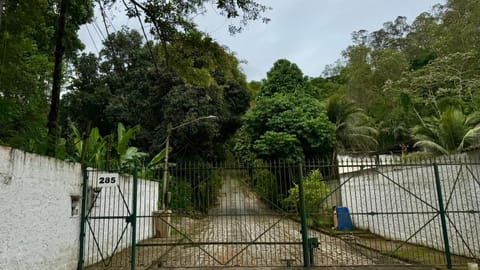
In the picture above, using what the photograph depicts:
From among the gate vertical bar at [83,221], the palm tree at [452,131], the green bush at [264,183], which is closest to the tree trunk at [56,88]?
the gate vertical bar at [83,221]

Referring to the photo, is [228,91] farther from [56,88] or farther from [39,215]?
[39,215]

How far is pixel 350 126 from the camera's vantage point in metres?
20.8

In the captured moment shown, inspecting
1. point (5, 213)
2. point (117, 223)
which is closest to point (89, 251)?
point (117, 223)

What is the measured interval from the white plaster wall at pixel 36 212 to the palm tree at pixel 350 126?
1782cm

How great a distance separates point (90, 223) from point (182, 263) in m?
2.23

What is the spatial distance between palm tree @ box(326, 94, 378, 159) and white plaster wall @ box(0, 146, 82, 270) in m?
17.8

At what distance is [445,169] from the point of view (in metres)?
7.48

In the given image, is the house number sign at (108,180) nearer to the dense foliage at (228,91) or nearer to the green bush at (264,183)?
the dense foliage at (228,91)

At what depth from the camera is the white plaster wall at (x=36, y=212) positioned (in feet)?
14.6

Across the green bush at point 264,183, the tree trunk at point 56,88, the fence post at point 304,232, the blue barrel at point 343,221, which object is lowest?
the blue barrel at point 343,221

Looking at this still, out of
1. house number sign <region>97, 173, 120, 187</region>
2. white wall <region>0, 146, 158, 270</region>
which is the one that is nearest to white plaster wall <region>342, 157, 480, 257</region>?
house number sign <region>97, 173, 120, 187</region>

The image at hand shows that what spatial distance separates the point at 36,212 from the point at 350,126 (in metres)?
19.2

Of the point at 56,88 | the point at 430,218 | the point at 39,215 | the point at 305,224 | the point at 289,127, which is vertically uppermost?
the point at 289,127

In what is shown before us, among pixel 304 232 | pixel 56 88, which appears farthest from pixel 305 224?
pixel 56 88
